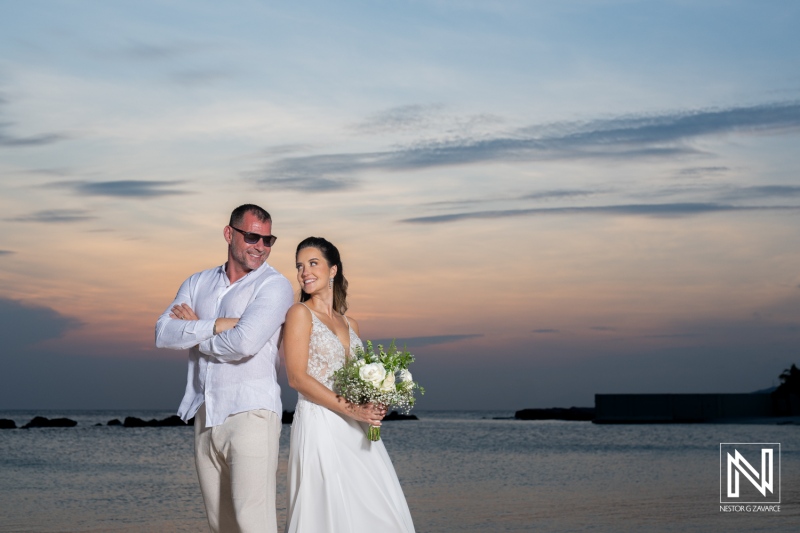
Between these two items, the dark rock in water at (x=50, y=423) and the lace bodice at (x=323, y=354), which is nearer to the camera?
the lace bodice at (x=323, y=354)

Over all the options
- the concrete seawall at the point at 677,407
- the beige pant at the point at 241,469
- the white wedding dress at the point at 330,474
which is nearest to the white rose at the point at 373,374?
the white wedding dress at the point at 330,474

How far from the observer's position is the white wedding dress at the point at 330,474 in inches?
230

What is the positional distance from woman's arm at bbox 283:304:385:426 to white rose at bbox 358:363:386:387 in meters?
0.20

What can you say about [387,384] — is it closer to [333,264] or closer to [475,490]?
[333,264]

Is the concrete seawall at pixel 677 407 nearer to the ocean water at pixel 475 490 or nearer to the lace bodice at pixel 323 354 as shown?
the ocean water at pixel 475 490

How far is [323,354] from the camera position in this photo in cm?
590

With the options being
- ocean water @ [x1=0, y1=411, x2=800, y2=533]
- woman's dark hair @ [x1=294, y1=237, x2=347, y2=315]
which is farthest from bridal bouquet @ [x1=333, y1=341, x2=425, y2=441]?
ocean water @ [x1=0, y1=411, x2=800, y2=533]

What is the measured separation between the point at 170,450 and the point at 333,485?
108 ft

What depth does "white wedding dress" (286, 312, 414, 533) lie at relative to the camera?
5852mm

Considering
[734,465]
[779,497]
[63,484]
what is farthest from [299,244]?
[734,465]

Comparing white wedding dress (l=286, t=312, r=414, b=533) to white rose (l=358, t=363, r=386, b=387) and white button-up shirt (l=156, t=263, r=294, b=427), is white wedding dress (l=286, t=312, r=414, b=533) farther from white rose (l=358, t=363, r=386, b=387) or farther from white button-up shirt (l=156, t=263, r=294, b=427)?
white button-up shirt (l=156, t=263, r=294, b=427)

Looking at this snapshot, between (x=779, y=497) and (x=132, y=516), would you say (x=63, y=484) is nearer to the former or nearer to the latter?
(x=132, y=516)

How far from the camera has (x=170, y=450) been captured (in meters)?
37.3

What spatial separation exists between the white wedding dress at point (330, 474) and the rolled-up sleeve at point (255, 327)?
611 millimetres
